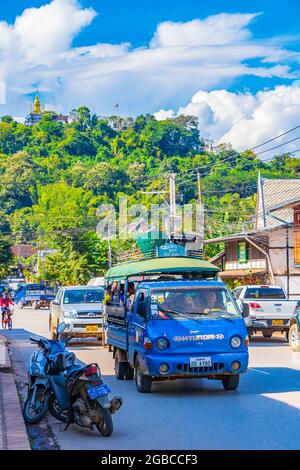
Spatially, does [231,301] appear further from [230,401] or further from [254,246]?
[254,246]

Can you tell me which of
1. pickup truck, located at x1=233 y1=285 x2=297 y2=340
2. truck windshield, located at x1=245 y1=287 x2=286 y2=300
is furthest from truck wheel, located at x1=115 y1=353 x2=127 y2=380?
truck windshield, located at x1=245 y1=287 x2=286 y2=300

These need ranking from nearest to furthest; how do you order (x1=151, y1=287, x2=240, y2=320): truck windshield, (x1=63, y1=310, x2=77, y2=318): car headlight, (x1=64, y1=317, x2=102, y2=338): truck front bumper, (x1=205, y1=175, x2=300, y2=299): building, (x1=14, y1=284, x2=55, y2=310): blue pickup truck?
(x1=151, y1=287, x2=240, y2=320): truck windshield < (x1=64, y1=317, x2=102, y2=338): truck front bumper < (x1=63, y1=310, x2=77, y2=318): car headlight < (x1=205, y1=175, x2=300, y2=299): building < (x1=14, y1=284, x2=55, y2=310): blue pickup truck

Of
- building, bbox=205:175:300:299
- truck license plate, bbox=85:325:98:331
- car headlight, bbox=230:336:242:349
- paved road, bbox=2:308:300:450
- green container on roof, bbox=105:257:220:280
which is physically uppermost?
building, bbox=205:175:300:299

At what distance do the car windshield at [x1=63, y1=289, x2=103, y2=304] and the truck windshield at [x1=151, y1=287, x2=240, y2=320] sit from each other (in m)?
12.2

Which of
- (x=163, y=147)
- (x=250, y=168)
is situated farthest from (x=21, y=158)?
(x=250, y=168)

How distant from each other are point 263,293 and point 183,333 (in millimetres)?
15820

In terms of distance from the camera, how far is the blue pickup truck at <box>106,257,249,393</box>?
13.5m

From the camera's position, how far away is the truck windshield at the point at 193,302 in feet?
46.9

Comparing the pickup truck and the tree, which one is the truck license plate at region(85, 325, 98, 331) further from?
the tree

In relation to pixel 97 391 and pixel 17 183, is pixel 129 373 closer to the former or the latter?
pixel 97 391

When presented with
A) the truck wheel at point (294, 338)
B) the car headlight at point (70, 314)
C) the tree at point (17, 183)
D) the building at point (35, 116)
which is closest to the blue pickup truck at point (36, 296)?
the car headlight at point (70, 314)

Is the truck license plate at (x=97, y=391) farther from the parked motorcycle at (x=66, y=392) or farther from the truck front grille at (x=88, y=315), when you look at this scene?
the truck front grille at (x=88, y=315)

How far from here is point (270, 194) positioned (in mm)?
51281

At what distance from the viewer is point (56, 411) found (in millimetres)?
11023
